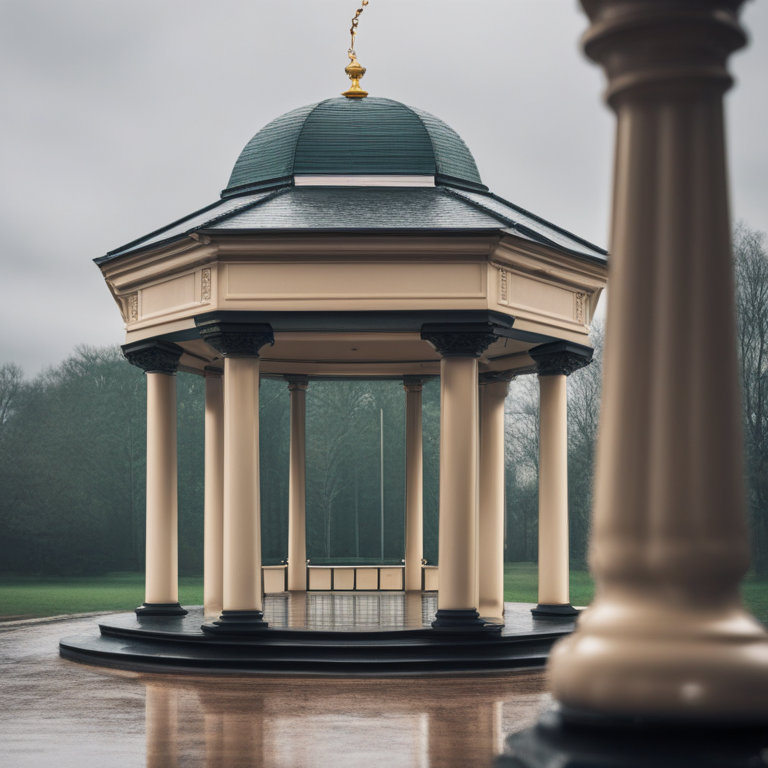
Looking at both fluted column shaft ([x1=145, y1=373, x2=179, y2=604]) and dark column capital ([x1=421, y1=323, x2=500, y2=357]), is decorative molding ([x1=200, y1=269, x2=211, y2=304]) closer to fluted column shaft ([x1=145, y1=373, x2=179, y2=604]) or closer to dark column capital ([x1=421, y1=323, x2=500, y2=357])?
fluted column shaft ([x1=145, y1=373, x2=179, y2=604])

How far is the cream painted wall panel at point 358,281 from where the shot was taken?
2238cm

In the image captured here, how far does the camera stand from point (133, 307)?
26203 mm

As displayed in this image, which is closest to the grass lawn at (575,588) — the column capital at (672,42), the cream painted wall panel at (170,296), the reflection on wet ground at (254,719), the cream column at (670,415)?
the cream painted wall panel at (170,296)

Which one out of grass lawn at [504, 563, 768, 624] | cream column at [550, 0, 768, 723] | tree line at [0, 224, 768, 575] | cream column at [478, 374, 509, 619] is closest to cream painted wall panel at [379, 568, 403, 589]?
cream column at [478, 374, 509, 619]

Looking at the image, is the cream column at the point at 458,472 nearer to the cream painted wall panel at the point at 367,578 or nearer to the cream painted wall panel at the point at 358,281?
the cream painted wall panel at the point at 358,281

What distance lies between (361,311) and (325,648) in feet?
22.9

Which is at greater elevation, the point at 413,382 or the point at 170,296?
the point at 170,296

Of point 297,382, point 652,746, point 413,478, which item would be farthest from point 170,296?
point 652,746

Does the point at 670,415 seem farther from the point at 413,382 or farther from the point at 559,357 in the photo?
the point at 413,382

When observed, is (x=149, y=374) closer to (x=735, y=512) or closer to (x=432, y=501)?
(x=735, y=512)

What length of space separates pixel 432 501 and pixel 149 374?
46516 millimetres

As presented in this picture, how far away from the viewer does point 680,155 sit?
4855mm

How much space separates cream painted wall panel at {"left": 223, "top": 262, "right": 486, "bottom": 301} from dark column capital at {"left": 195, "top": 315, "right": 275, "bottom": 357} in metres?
0.58

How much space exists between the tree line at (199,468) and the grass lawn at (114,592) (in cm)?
131
